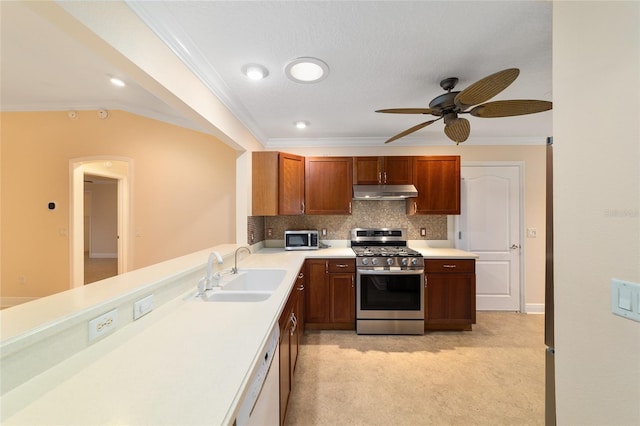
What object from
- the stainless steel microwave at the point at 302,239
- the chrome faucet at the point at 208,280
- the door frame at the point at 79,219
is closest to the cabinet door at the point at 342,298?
the stainless steel microwave at the point at 302,239

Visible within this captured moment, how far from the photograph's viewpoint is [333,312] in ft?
9.71

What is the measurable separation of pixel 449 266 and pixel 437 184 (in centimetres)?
108

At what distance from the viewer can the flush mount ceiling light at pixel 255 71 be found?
179 centimetres

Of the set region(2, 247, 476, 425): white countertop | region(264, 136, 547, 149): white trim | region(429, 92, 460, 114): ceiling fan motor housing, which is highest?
region(264, 136, 547, 149): white trim

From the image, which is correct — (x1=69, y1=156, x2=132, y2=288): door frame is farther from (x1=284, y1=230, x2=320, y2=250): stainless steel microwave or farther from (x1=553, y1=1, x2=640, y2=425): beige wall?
(x1=553, y1=1, x2=640, y2=425): beige wall

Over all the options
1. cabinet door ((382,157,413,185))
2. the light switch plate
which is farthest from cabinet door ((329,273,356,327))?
the light switch plate

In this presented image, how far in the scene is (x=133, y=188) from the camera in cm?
374

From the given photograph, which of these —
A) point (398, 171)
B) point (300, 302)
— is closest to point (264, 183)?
point (300, 302)

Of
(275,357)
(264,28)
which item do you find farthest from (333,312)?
(264,28)

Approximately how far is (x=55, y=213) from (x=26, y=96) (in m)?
1.63

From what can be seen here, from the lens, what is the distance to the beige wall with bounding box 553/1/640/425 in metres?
0.82

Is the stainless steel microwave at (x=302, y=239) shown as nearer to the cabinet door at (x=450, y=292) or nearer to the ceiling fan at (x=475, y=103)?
the cabinet door at (x=450, y=292)

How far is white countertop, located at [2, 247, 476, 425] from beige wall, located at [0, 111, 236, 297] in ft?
9.24

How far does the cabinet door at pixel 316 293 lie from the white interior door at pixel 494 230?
82.1 inches
